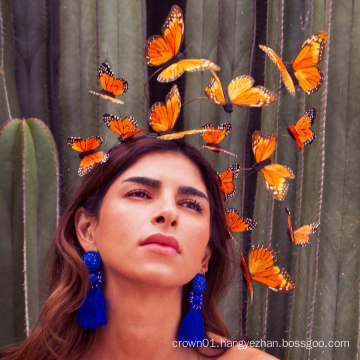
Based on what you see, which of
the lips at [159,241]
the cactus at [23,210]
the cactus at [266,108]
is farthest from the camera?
the cactus at [266,108]

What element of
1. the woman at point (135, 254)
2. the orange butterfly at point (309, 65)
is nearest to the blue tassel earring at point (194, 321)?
the woman at point (135, 254)

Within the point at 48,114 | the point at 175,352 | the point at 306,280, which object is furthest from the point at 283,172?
the point at 48,114

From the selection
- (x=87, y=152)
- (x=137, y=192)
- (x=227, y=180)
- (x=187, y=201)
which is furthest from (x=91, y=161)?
(x=227, y=180)

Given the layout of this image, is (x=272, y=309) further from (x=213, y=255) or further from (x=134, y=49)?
(x=134, y=49)

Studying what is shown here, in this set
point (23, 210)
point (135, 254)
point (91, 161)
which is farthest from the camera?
point (23, 210)

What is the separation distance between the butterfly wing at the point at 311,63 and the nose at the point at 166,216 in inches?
20.1

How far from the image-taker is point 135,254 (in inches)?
48.8

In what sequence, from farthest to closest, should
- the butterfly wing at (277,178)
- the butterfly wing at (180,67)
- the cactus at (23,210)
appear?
1. the cactus at (23,210)
2. the butterfly wing at (277,178)
3. the butterfly wing at (180,67)

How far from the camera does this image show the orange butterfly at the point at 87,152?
4.71 ft

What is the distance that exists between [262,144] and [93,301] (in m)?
0.65

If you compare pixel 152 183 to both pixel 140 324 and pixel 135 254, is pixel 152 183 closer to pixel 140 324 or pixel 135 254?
pixel 135 254

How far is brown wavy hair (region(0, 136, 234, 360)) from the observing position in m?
1.37

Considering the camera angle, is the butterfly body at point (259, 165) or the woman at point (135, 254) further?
the butterfly body at point (259, 165)

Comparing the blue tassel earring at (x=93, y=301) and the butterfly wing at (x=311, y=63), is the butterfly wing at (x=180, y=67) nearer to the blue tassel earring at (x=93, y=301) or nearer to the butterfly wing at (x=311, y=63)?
the butterfly wing at (x=311, y=63)
